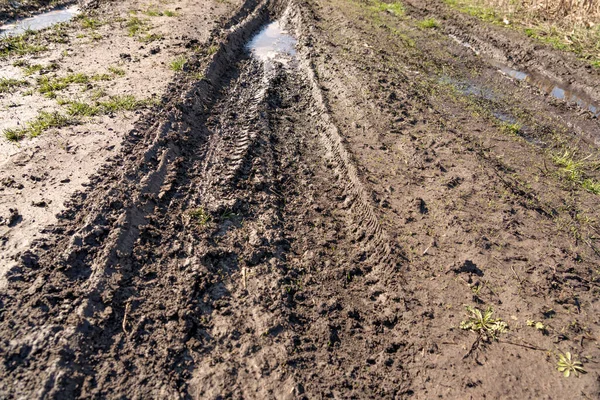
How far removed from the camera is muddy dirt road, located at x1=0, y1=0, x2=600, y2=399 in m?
3.19

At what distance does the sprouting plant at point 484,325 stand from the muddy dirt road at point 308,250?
0.02 metres

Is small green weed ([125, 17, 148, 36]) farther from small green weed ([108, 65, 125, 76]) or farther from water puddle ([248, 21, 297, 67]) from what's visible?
water puddle ([248, 21, 297, 67])

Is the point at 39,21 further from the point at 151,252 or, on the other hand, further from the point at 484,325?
the point at 484,325

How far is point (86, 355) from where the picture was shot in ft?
10.1

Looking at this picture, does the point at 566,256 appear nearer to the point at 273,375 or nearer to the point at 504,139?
the point at 504,139

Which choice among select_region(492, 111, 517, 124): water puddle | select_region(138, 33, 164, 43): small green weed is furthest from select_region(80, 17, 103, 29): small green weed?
select_region(492, 111, 517, 124): water puddle

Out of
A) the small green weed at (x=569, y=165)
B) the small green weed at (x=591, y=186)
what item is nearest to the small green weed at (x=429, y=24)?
the small green weed at (x=569, y=165)

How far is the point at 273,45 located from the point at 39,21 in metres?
6.82

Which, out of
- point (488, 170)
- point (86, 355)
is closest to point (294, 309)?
point (86, 355)

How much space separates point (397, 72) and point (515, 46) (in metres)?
4.90

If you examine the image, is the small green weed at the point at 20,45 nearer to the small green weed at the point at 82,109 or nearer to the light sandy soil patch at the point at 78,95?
the light sandy soil patch at the point at 78,95

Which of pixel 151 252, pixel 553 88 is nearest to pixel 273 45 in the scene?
pixel 553 88

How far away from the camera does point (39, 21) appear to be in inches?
401

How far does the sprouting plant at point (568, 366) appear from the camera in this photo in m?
3.25
